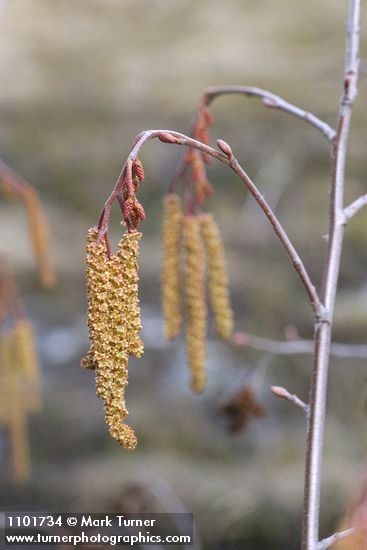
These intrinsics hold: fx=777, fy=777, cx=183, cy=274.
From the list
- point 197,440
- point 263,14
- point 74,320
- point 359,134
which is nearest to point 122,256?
point 197,440

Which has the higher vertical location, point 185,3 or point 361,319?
point 185,3

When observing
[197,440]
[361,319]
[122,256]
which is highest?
[361,319]

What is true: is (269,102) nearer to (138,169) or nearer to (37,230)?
(138,169)

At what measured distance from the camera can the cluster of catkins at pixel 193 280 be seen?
4.00 ft

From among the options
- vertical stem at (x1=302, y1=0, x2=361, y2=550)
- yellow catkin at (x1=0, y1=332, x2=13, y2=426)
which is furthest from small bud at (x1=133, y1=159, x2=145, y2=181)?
yellow catkin at (x1=0, y1=332, x2=13, y2=426)

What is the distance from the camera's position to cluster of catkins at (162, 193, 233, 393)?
1220 mm

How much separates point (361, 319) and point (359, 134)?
123 cm

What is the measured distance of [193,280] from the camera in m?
1.26

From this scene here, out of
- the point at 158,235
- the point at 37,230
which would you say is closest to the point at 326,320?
the point at 37,230

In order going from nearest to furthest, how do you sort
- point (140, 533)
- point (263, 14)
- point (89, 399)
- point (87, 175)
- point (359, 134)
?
point (140, 533), point (89, 399), point (359, 134), point (87, 175), point (263, 14)

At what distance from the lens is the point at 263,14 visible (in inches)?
189

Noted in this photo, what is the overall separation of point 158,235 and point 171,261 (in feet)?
9.23

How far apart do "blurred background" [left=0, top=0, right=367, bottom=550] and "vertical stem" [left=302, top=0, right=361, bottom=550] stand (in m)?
0.20

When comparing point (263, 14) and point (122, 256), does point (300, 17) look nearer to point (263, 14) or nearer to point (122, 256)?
point (263, 14)
